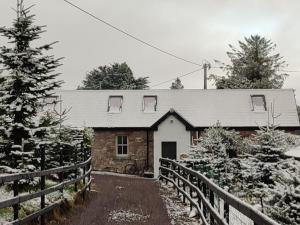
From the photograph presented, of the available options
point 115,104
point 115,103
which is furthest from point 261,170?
point 115,103

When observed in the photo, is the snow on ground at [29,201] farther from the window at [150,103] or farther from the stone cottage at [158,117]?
the window at [150,103]

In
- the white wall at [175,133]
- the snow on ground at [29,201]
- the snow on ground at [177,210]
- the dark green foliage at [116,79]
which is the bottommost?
the snow on ground at [177,210]

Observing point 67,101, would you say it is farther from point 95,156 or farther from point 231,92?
point 231,92

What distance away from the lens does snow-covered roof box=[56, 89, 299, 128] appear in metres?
36.4

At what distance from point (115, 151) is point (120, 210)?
→ 941 inches

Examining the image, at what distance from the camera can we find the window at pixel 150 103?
37719 millimetres

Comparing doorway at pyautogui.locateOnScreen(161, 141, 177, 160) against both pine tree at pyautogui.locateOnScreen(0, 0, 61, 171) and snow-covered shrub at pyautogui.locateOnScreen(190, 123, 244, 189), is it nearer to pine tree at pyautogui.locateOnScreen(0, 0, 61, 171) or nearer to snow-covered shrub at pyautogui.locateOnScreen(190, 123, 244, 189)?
snow-covered shrub at pyautogui.locateOnScreen(190, 123, 244, 189)

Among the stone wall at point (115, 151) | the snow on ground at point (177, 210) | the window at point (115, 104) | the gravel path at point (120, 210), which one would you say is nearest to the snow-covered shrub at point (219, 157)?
the snow on ground at point (177, 210)

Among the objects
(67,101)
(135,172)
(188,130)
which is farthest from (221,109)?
(67,101)

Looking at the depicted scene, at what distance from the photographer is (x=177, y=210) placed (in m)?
12.5

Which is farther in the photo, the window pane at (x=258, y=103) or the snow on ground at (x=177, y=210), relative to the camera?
the window pane at (x=258, y=103)

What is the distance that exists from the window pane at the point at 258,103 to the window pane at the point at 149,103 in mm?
8024

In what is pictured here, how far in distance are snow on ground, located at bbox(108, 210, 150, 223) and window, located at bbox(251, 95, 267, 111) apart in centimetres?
2755

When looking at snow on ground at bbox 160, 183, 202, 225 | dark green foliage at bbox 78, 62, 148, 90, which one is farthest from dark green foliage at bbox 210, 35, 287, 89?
snow on ground at bbox 160, 183, 202, 225
